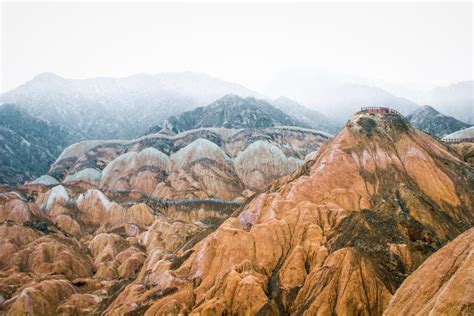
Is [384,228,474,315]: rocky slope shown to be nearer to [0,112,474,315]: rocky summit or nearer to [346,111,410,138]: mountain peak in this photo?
[0,112,474,315]: rocky summit

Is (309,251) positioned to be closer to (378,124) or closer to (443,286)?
(443,286)

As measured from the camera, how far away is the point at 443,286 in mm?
46188

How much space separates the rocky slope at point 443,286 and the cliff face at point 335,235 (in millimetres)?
13289

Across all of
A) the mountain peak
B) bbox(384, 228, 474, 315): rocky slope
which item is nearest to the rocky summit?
bbox(384, 228, 474, 315): rocky slope

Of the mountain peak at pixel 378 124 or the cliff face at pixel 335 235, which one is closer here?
the cliff face at pixel 335 235

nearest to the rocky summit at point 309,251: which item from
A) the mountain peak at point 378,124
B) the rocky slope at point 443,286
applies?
the rocky slope at point 443,286

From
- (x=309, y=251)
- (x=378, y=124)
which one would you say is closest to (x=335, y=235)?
(x=309, y=251)

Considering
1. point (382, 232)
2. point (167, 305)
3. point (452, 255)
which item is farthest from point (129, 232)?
point (452, 255)

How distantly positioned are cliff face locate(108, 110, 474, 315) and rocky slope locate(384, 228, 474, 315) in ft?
43.6

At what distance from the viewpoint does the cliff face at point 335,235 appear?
2746 inches

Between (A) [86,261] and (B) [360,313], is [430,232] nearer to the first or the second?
(B) [360,313]

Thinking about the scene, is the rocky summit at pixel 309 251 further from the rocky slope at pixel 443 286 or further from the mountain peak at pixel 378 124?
the mountain peak at pixel 378 124

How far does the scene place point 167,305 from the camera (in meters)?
72.6

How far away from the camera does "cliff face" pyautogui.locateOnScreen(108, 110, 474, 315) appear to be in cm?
6975
